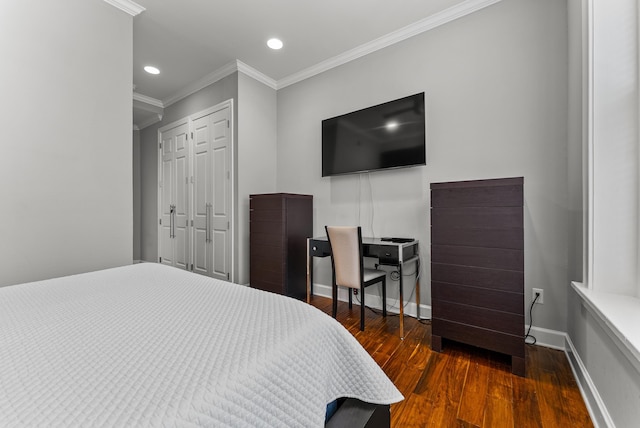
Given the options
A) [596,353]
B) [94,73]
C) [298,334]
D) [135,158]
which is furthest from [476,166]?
[135,158]

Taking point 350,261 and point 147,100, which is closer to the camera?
point 350,261

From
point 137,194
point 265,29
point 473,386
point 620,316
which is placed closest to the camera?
point 620,316

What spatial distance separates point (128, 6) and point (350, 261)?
9.11 ft

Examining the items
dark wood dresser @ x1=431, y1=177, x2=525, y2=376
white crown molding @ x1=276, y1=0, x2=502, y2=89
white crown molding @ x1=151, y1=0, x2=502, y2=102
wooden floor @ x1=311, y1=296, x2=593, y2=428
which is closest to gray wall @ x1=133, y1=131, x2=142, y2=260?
white crown molding @ x1=151, y1=0, x2=502, y2=102

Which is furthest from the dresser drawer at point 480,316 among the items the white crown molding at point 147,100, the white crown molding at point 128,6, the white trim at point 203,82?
the white crown molding at point 147,100

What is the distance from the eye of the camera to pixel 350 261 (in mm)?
2248

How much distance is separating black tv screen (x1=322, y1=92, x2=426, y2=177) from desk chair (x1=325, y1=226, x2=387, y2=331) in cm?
80

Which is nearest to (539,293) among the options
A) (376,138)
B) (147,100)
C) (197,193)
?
(376,138)

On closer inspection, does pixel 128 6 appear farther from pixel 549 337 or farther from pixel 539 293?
pixel 549 337

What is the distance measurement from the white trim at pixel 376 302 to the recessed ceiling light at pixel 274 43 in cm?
264

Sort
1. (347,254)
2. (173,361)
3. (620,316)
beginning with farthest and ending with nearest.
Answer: (347,254), (620,316), (173,361)

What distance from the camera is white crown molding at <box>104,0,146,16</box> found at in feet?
7.03

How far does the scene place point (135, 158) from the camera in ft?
16.0

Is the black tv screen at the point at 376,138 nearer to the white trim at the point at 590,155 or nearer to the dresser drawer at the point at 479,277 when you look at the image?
the dresser drawer at the point at 479,277
